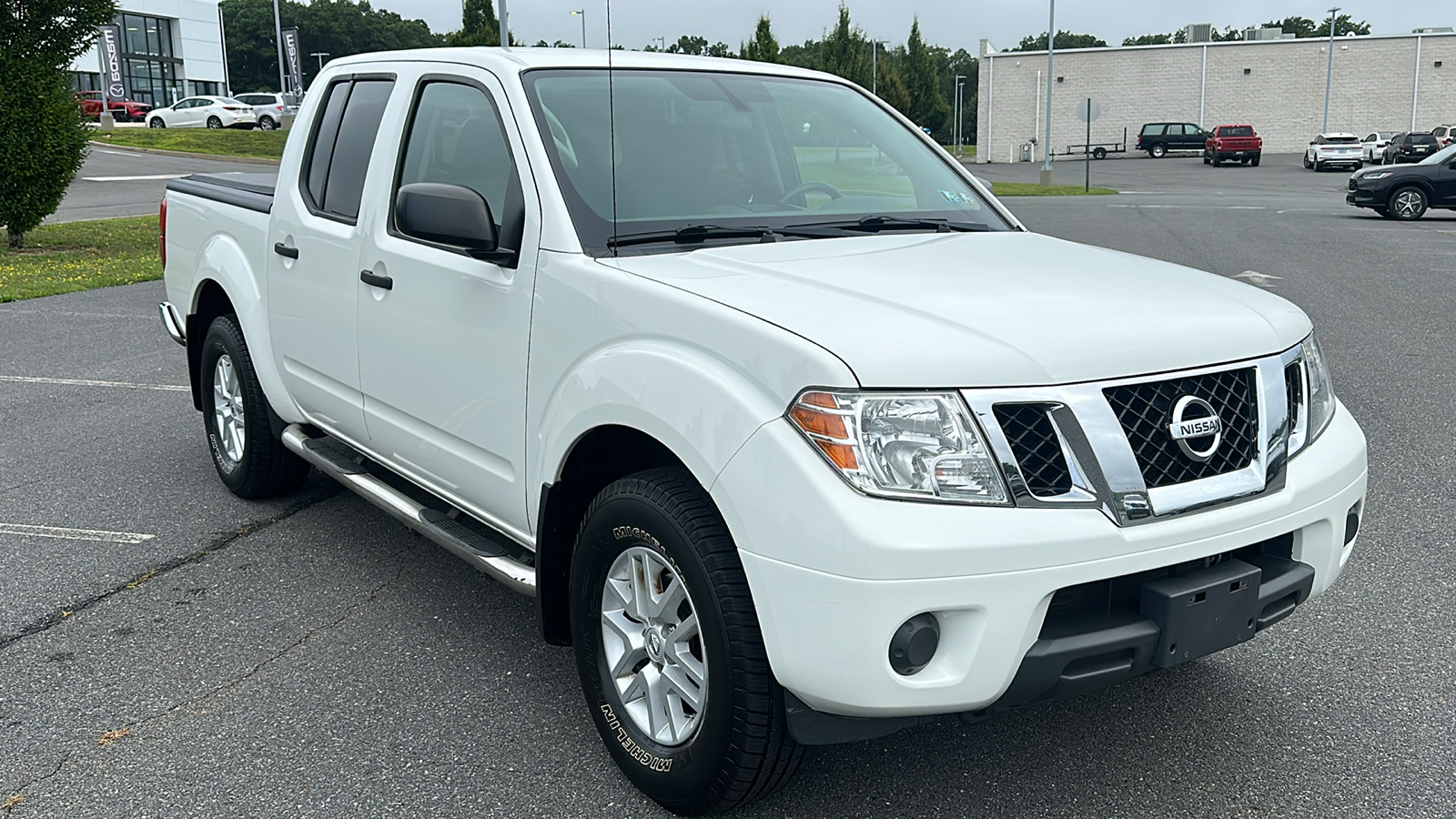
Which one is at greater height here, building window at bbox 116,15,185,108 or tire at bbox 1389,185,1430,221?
building window at bbox 116,15,185,108

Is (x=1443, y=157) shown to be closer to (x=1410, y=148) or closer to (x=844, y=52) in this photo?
(x=1410, y=148)

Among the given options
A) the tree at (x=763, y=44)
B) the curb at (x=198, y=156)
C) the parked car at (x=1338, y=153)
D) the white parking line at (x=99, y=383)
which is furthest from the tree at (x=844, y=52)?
the white parking line at (x=99, y=383)

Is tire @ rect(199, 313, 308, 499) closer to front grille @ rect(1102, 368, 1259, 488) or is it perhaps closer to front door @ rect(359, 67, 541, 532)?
front door @ rect(359, 67, 541, 532)

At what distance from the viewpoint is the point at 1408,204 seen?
22.6 m

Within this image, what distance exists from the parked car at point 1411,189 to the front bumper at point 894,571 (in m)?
23.2

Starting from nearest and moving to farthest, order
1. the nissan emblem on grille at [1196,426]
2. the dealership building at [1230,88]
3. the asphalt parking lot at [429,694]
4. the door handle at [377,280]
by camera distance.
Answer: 1. the nissan emblem on grille at [1196,426]
2. the asphalt parking lot at [429,694]
3. the door handle at [377,280]
4. the dealership building at [1230,88]

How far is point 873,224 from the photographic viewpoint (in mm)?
3883

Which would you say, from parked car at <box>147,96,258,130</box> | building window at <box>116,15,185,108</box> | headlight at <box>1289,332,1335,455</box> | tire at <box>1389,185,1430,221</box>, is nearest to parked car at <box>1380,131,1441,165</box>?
tire at <box>1389,185,1430,221</box>

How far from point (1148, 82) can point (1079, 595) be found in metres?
70.4

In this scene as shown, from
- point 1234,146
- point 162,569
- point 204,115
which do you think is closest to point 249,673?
point 162,569

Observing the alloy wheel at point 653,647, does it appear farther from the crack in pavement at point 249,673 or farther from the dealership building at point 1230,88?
the dealership building at point 1230,88

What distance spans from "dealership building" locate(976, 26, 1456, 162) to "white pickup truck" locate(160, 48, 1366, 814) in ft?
208

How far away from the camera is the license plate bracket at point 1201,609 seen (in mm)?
2641

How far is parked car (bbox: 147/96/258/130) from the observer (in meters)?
54.3
